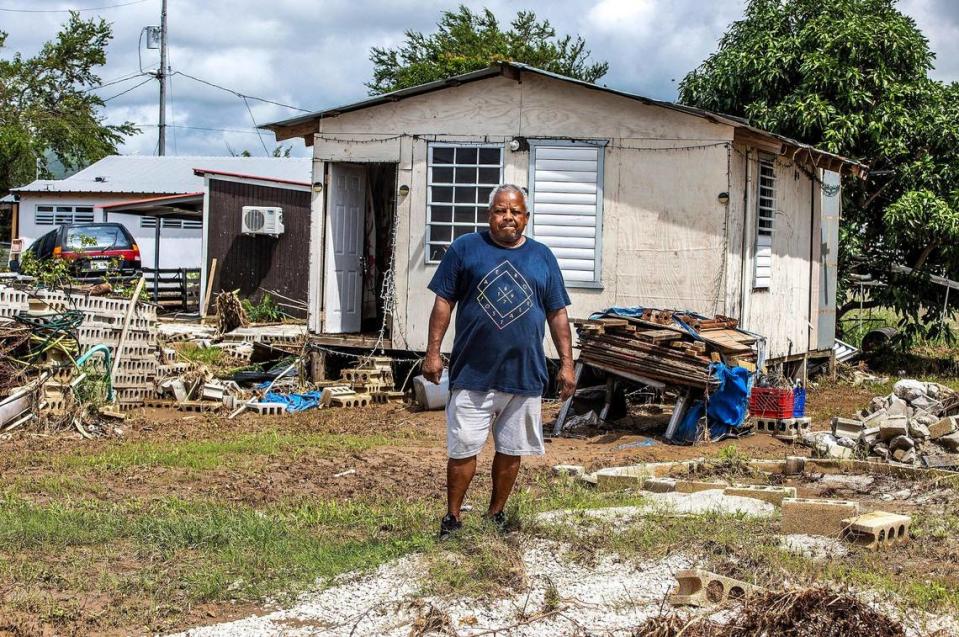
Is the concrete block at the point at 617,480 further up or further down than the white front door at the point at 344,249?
further down

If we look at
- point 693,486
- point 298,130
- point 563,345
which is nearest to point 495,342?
point 563,345

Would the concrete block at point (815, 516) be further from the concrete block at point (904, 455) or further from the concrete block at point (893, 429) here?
the concrete block at point (893, 429)

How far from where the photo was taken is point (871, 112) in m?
17.1

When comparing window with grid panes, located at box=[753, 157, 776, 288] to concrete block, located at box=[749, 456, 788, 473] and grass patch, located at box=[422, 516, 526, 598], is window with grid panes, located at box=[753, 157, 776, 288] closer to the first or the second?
concrete block, located at box=[749, 456, 788, 473]

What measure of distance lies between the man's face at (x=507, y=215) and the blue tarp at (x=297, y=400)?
Result: 7.13 m

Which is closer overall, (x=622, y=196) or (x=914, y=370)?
(x=622, y=196)

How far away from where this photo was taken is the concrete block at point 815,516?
6.18 metres

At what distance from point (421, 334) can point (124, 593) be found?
27.4 ft

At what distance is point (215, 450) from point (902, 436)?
5640 millimetres

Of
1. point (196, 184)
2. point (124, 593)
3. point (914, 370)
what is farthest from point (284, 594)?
point (196, 184)

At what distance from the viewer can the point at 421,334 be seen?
13.5 meters

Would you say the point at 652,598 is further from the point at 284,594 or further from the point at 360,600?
the point at 284,594

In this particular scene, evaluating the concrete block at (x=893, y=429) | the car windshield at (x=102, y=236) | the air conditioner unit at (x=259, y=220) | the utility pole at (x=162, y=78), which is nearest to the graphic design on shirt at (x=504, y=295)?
the concrete block at (x=893, y=429)

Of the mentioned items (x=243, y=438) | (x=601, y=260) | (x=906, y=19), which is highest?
(x=906, y=19)
